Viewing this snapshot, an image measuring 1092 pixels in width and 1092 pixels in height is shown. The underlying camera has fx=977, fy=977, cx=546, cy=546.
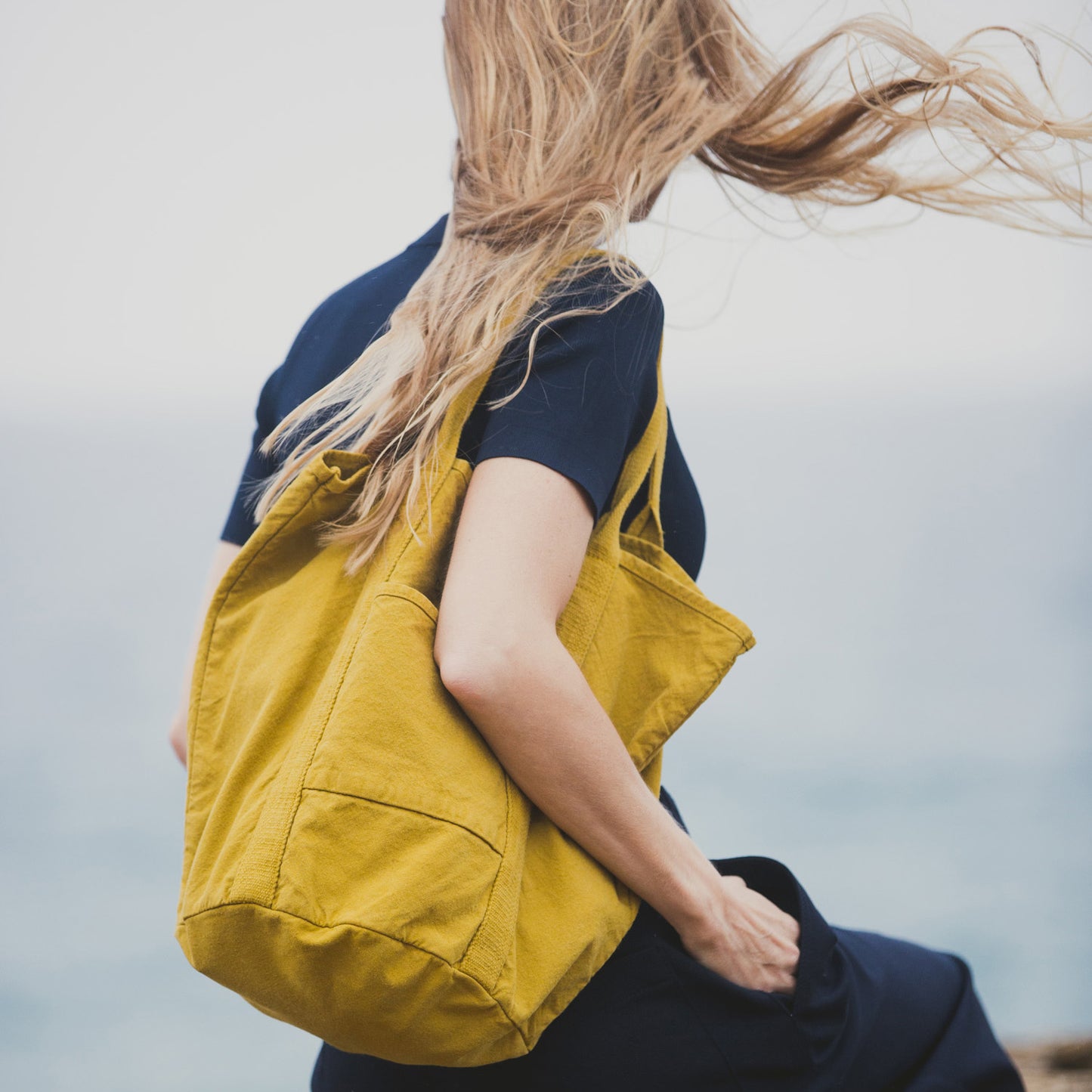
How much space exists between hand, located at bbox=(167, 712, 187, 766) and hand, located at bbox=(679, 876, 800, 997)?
598mm

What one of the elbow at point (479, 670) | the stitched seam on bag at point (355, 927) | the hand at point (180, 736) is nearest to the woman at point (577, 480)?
the elbow at point (479, 670)

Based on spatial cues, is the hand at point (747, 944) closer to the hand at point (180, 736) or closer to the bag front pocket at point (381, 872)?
the bag front pocket at point (381, 872)

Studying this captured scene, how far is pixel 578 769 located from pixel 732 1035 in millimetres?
239

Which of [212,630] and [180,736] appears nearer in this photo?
[212,630]

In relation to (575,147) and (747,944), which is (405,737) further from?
(575,147)

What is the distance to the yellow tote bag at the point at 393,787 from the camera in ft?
1.98

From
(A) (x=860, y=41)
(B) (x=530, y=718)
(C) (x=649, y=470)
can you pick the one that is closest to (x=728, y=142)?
(A) (x=860, y=41)

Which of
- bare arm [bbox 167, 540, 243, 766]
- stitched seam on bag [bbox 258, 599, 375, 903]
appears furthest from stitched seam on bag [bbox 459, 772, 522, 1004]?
bare arm [bbox 167, 540, 243, 766]

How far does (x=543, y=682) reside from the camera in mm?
646

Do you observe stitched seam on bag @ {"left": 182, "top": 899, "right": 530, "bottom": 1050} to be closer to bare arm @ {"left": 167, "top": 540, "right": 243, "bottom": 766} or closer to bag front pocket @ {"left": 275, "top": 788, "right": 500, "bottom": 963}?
bag front pocket @ {"left": 275, "top": 788, "right": 500, "bottom": 963}

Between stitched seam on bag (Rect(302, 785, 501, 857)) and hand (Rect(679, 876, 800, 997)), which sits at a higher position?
stitched seam on bag (Rect(302, 785, 501, 857))

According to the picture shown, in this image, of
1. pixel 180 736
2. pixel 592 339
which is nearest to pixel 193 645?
pixel 180 736

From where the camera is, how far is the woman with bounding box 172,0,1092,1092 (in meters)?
0.66

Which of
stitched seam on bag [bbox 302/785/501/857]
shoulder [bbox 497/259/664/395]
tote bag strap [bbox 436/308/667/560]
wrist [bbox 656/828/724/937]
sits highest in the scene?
shoulder [bbox 497/259/664/395]
